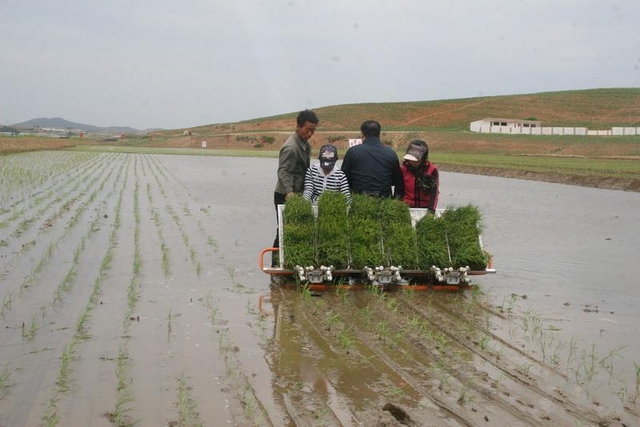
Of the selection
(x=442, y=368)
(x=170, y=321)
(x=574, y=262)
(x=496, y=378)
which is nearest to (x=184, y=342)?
(x=170, y=321)

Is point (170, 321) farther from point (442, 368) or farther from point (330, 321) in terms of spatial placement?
point (442, 368)

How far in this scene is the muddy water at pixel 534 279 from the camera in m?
5.34

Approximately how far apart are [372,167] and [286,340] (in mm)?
3266

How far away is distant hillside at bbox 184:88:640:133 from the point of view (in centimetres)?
10400

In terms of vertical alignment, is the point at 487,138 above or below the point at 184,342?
above

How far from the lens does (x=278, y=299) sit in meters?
7.68

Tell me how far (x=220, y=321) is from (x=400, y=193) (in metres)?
3.14

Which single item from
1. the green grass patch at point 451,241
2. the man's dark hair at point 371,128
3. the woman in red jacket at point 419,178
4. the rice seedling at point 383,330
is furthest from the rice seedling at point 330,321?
the man's dark hair at point 371,128

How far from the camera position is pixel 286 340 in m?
6.05

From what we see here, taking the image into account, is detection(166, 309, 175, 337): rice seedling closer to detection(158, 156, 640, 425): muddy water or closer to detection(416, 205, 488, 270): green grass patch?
detection(158, 156, 640, 425): muddy water

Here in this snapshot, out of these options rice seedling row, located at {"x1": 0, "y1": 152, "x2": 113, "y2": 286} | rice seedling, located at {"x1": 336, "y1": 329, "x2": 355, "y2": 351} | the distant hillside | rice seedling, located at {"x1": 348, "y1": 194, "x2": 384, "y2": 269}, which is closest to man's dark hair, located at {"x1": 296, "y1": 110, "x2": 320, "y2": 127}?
rice seedling, located at {"x1": 348, "y1": 194, "x2": 384, "y2": 269}

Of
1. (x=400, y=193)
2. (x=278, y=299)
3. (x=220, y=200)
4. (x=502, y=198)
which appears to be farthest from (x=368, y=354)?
(x=502, y=198)

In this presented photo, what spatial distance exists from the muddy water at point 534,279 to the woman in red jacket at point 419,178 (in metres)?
1.16

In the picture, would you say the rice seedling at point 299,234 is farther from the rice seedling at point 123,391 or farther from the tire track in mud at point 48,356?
the rice seedling at point 123,391
